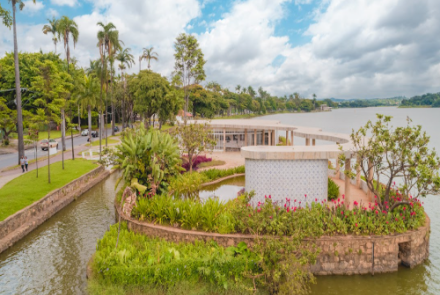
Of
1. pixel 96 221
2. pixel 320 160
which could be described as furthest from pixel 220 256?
pixel 96 221

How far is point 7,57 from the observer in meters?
43.9

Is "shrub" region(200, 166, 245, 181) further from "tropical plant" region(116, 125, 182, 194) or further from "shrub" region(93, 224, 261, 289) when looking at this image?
"shrub" region(93, 224, 261, 289)

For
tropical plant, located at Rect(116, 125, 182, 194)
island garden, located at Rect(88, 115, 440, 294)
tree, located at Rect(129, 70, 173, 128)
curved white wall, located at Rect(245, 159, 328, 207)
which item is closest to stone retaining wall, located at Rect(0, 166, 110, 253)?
tropical plant, located at Rect(116, 125, 182, 194)

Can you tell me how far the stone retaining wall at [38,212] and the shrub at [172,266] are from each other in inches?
222

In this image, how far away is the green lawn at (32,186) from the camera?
1500cm

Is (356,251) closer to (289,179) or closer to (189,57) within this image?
(289,179)

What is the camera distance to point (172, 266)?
30.8ft

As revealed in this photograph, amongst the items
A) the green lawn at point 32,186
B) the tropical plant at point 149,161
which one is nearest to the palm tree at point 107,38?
the green lawn at point 32,186

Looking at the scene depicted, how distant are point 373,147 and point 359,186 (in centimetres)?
677

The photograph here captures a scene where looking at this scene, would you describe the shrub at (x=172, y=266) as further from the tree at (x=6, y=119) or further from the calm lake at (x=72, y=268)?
the tree at (x=6, y=119)

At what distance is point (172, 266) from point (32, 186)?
12.7 m

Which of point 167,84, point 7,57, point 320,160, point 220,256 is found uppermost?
point 7,57

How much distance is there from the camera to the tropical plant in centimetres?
1455

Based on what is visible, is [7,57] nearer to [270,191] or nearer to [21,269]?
[21,269]
